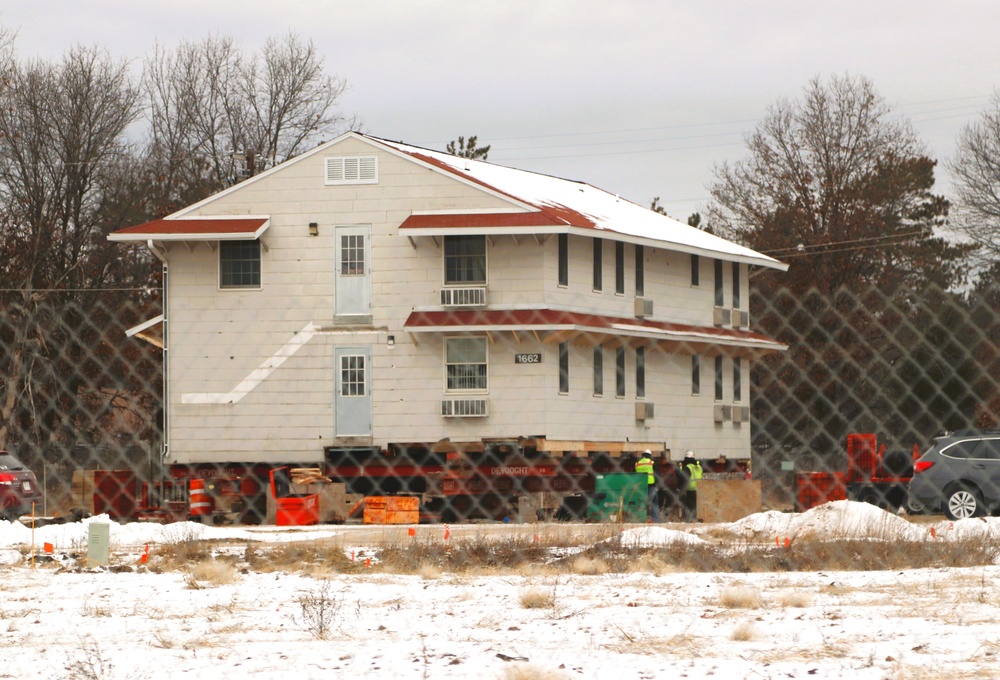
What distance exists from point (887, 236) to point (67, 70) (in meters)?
31.5

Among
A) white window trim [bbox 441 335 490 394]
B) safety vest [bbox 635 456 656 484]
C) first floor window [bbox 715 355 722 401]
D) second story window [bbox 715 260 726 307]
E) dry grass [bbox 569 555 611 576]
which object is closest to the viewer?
dry grass [bbox 569 555 611 576]

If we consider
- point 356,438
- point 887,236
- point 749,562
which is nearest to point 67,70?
point 356,438

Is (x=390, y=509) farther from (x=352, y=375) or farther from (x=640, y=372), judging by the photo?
(x=640, y=372)

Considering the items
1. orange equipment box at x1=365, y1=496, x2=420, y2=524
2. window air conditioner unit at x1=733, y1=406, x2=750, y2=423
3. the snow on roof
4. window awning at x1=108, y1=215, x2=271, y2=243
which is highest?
the snow on roof

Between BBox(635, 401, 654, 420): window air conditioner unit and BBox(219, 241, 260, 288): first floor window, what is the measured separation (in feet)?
33.3

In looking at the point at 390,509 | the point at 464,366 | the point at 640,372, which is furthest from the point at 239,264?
the point at 640,372

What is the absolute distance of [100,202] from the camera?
55188mm

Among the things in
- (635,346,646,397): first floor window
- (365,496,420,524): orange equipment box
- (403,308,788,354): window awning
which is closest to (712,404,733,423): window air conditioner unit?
(635,346,646,397): first floor window

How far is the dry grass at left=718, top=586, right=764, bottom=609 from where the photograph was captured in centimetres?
1116

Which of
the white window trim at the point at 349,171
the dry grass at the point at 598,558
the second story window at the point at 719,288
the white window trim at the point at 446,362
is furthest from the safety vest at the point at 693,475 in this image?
the dry grass at the point at 598,558

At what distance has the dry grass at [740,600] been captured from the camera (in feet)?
36.6

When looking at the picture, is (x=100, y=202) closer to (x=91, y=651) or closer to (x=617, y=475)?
(x=617, y=475)

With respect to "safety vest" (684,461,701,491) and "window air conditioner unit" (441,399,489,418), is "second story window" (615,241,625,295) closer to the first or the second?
"window air conditioner unit" (441,399,489,418)

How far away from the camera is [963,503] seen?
26.6 m
